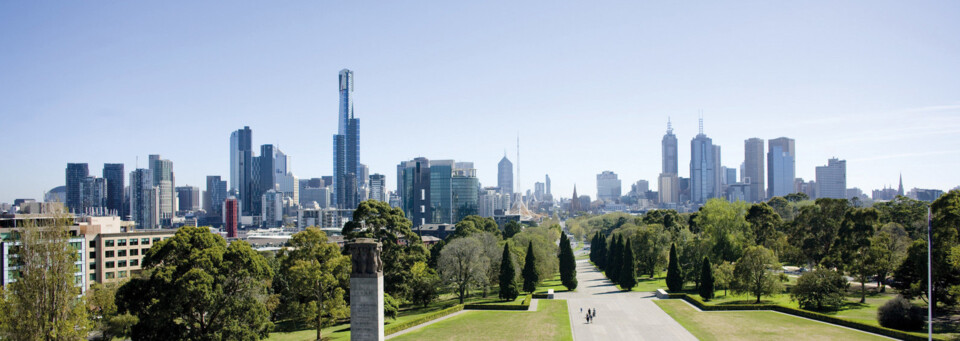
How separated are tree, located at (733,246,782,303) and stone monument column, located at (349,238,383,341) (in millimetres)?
36955

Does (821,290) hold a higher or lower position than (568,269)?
higher

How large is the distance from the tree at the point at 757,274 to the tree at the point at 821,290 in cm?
384

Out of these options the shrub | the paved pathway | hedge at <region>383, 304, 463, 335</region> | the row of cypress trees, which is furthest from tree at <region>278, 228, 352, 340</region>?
the shrub

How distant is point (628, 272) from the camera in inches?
2579

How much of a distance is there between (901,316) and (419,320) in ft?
110

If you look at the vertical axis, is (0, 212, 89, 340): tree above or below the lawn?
above

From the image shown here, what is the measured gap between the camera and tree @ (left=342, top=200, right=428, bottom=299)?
48.6 metres

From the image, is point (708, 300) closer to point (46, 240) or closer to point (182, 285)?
point (182, 285)

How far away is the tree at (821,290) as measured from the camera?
154ft

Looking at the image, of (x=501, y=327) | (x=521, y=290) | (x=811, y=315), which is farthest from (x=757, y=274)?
(x=501, y=327)

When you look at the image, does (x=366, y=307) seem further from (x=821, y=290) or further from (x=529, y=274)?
(x=821, y=290)

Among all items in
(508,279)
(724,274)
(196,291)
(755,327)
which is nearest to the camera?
(196,291)

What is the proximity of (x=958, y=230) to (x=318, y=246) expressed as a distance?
150 feet

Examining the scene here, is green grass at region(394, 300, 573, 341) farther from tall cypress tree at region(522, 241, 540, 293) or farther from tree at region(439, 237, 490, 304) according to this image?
tall cypress tree at region(522, 241, 540, 293)
